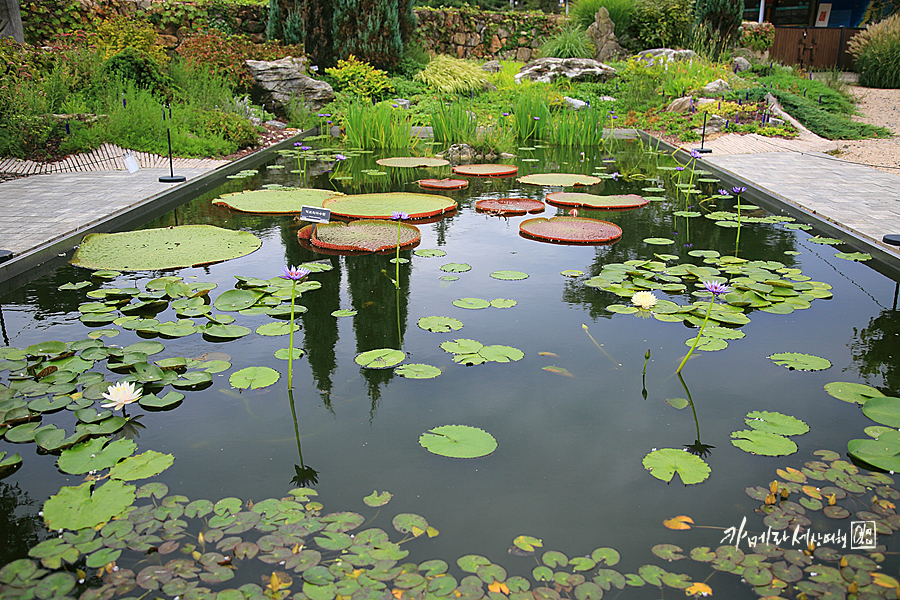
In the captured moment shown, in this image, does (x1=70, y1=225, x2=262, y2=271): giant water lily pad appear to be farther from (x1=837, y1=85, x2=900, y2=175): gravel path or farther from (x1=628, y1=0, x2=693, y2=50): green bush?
(x1=628, y1=0, x2=693, y2=50): green bush

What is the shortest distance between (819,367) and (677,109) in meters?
7.99

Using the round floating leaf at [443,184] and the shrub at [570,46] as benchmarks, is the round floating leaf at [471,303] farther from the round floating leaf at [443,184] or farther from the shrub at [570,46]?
the shrub at [570,46]

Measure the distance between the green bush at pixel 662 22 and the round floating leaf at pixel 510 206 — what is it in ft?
36.4

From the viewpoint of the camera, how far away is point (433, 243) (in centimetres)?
381

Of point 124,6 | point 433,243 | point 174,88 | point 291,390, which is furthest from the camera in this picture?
point 124,6

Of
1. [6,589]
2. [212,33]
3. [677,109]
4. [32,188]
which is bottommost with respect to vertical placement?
[6,589]

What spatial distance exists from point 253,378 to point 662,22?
47.7 feet

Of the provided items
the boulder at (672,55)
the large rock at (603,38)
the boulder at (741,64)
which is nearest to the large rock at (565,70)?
the boulder at (672,55)

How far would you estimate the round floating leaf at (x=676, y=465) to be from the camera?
164 centimetres

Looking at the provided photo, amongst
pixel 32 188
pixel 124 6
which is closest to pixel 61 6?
pixel 124 6

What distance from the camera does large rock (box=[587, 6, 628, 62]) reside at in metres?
14.0

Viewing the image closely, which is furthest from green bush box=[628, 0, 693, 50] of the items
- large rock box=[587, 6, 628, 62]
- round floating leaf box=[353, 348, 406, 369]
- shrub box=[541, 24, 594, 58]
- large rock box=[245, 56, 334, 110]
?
round floating leaf box=[353, 348, 406, 369]

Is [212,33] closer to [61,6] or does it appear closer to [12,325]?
[61,6]

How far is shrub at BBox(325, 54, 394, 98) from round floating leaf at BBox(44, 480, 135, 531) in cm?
969
